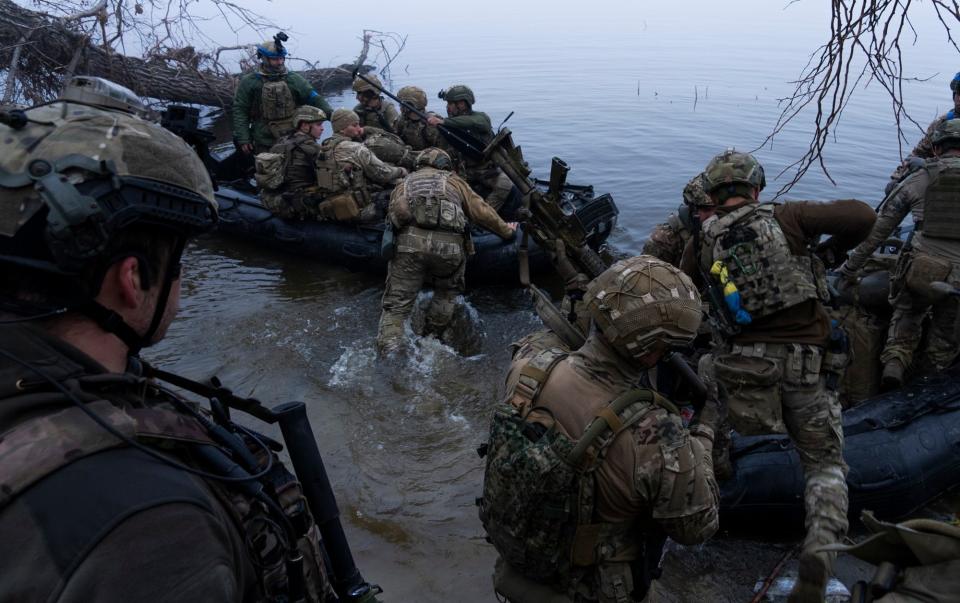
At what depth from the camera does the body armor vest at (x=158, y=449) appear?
45.1 inches

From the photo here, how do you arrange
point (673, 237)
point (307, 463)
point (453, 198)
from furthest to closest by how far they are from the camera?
point (453, 198) → point (673, 237) → point (307, 463)

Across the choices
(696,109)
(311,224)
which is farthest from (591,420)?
(696,109)

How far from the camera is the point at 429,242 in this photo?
20.9 ft

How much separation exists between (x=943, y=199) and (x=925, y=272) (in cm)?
57

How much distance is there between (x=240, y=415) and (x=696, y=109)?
1789cm

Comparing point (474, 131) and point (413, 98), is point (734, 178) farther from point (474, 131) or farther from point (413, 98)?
point (413, 98)

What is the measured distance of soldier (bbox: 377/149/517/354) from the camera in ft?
20.8

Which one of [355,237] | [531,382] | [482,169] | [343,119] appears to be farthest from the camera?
[482,169]

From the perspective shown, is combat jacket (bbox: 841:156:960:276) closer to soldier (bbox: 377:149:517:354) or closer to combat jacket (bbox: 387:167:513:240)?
combat jacket (bbox: 387:167:513:240)

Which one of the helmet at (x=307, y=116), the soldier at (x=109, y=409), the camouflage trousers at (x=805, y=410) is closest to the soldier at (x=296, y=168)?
the helmet at (x=307, y=116)

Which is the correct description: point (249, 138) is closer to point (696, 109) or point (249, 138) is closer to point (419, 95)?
point (419, 95)

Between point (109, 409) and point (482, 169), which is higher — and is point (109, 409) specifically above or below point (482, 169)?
above

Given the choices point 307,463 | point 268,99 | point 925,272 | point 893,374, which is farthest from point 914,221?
point 268,99

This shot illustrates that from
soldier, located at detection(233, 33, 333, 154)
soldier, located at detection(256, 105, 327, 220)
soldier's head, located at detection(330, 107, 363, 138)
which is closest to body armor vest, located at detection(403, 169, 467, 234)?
soldier's head, located at detection(330, 107, 363, 138)
